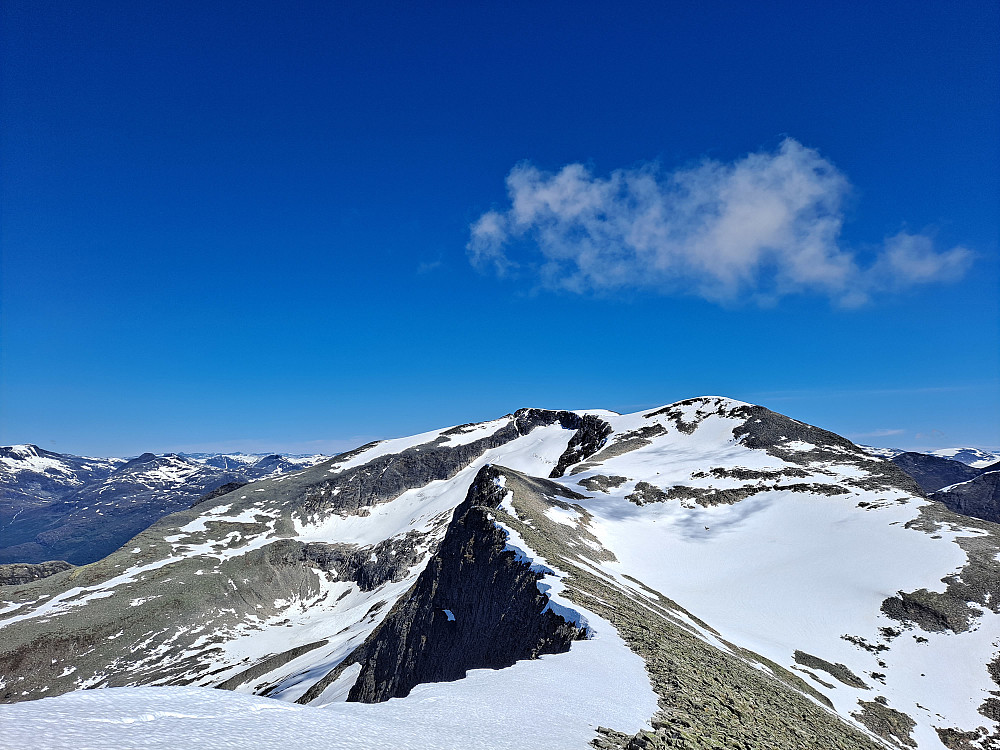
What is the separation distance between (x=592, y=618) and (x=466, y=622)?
1463cm

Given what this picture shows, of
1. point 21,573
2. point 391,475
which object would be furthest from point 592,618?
point 21,573

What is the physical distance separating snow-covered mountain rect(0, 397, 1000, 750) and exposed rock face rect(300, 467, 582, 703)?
236 millimetres

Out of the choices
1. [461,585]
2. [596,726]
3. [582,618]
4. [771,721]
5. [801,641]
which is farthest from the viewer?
[801,641]

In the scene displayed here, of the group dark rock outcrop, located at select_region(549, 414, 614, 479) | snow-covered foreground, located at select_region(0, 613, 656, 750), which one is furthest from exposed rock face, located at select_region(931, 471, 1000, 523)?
snow-covered foreground, located at select_region(0, 613, 656, 750)

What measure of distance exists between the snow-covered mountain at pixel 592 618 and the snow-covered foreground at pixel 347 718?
0.06 metres

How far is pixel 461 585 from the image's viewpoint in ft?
116

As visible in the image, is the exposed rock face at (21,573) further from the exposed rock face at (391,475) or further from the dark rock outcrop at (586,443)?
the dark rock outcrop at (586,443)

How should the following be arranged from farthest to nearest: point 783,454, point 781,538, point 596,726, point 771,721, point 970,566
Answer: point 783,454 → point 781,538 → point 970,566 → point 771,721 → point 596,726

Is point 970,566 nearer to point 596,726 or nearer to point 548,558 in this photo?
point 548,558

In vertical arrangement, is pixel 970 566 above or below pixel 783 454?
below

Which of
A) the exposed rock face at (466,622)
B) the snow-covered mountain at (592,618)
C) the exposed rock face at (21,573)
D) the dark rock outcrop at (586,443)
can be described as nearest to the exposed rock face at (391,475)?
the dark rock outcrop at (586,443)

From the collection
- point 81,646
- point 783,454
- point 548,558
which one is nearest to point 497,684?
point 548,558

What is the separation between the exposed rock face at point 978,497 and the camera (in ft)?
551

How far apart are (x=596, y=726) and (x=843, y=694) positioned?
31.7m
